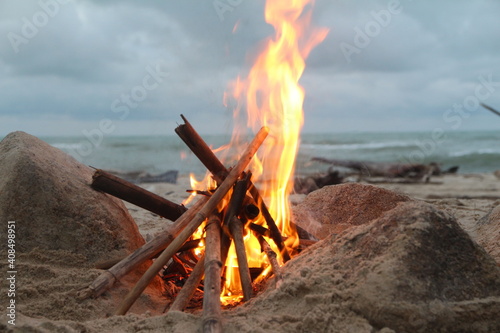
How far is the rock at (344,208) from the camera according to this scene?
3.77 m

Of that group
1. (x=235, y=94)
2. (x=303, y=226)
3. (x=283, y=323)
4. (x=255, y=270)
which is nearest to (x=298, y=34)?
(x=235, y=94)

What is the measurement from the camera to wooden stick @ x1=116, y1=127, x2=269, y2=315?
2.53 metres

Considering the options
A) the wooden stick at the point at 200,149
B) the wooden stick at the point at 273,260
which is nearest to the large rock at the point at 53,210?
the wooden stick at the point at 200,149

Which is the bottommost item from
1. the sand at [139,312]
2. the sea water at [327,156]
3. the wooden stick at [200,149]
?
the sand at [139,312]

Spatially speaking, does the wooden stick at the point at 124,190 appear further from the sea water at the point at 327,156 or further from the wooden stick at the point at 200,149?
the sea water at the point at 327,156

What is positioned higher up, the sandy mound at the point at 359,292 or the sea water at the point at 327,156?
the sea water at the point at 327,156

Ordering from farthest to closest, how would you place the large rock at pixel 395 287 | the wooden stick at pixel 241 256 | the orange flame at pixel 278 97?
the orange flame at pixel 278 97 → the wooden stick at pixel 241 256 → the large rock at pixel 395 287

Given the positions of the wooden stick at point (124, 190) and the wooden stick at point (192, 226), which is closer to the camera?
the wooden stick at point (192, 226)

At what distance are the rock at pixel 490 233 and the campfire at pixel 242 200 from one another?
1.41 meters

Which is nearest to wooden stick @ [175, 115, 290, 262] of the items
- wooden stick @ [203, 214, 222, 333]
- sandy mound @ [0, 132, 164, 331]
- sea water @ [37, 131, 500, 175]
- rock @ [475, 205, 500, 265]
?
wooden stick @ [203, 214, 222, 333]

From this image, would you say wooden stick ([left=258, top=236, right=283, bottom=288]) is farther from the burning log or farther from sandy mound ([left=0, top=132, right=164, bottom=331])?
sandy mound ([left=0, top=132, right=164, bottom=331])

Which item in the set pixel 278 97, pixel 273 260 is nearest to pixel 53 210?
pixel 273 260

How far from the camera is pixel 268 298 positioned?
7.75ft

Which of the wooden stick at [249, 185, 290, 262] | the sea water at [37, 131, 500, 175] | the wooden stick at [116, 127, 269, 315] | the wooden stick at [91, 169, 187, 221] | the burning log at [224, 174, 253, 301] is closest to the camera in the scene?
the wooden stick at [116, 127, 269, 315]
